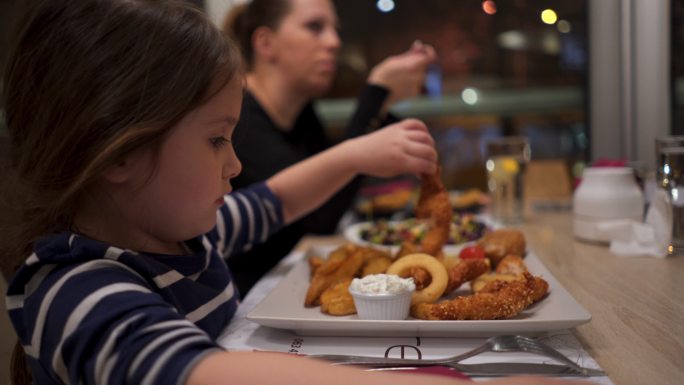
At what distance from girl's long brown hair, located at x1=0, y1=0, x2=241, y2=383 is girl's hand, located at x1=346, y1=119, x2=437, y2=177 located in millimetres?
431

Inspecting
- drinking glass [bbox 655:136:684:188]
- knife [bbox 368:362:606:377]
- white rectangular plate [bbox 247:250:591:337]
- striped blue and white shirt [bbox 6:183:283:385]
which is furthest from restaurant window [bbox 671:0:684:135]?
striped blue and white shirt [bbox 6:183:283:385]

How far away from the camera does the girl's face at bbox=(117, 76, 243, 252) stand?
74 centimetres

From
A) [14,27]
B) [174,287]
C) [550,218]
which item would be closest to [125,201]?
[174,287]

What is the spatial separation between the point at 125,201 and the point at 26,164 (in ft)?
0.45

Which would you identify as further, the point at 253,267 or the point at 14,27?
the point at 253,267

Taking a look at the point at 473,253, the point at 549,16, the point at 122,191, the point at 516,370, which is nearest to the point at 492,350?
the point at 516,370

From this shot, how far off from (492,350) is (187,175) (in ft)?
1.45

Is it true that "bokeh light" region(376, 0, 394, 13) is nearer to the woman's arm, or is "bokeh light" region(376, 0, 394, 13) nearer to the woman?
the woman

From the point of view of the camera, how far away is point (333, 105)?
111 inches

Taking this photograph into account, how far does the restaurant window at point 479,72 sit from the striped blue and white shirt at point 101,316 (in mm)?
1882

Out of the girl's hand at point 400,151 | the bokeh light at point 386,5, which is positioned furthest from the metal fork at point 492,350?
the bokeh light at point 386,5

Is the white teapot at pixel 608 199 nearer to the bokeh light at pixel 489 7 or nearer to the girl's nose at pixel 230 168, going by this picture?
the girl's nose at pixel 230 168

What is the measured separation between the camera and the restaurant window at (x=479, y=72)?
231 cm

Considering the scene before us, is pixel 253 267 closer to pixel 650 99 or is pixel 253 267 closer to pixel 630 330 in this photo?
pixel 630 330
